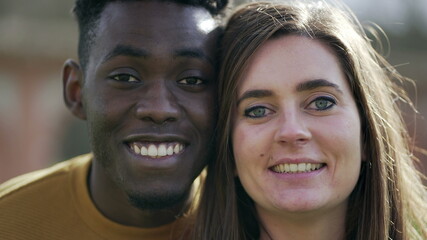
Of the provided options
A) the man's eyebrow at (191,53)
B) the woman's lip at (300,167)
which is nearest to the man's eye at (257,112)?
the woman's lip at (300,167)

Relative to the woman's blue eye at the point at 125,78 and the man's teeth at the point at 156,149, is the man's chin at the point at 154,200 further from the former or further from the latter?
the woman's blue eye at the point at 125,78

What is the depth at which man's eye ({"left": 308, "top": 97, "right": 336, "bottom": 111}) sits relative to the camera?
3.13 m

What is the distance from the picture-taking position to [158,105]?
329 centimetres

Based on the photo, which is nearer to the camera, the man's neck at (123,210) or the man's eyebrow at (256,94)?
the man's eyebrow at (256,94)

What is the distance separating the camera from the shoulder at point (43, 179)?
3840mm

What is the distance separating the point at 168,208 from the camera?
348cm

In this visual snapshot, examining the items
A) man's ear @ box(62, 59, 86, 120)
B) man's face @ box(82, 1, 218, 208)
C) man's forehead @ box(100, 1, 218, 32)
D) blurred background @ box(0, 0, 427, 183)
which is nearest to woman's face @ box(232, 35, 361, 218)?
man's face @ box(82, 1, 218, 208)

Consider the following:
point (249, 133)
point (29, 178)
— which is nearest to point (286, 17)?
point (249, 133)

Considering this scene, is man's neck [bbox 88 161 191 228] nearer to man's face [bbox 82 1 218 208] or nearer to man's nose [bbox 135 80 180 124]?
man's face [bbox 82 1 218 208]

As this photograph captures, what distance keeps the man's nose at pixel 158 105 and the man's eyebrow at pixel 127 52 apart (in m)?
0.15

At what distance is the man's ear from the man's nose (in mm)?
637

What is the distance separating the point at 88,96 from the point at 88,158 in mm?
613

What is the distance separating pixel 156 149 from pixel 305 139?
2.37ft

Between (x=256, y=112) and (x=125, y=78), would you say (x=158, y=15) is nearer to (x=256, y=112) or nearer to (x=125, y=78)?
(x=125, y=78)
